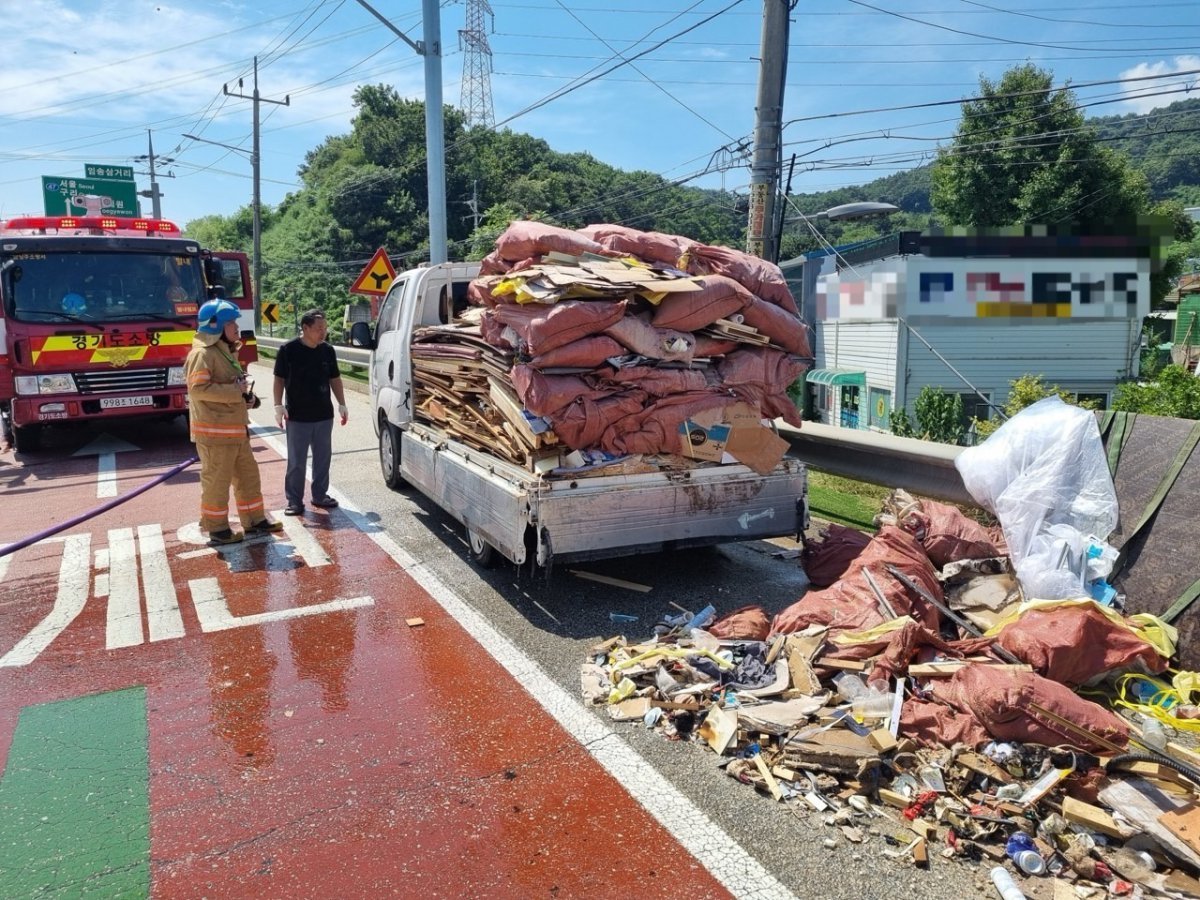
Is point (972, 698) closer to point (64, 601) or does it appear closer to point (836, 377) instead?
point (64, 601)

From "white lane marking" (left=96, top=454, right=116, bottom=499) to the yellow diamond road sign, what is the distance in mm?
4818

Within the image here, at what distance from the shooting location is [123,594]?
585cm

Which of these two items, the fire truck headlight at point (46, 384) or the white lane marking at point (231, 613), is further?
the fire truck headlight at point (46, 384)

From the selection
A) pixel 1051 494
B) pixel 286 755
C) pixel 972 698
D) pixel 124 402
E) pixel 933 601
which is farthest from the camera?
pixel 124 402

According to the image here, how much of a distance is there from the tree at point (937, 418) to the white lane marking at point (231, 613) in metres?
17.1

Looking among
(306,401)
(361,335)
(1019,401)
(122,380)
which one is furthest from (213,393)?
(1019,401)

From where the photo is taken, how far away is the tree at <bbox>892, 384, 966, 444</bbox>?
2029 cm

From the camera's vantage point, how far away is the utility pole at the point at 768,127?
8477 millimetres

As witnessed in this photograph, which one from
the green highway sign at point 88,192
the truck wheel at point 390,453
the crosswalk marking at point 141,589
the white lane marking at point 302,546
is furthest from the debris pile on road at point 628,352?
the green highway sign at point 88,192

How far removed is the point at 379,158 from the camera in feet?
209

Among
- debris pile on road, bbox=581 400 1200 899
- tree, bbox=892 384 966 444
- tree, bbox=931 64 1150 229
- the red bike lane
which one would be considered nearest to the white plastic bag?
debris pile on road, bbox=581 400 1200 899

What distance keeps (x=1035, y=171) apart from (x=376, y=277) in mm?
24171

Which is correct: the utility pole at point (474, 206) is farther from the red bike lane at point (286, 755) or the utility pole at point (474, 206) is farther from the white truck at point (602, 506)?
the red bike lane at point (286, 755)

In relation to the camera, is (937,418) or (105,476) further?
(937,418)
